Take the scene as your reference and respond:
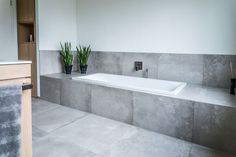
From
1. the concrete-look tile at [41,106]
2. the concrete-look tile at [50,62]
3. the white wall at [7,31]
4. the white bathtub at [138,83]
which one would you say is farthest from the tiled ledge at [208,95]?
the white wall at [7,31]

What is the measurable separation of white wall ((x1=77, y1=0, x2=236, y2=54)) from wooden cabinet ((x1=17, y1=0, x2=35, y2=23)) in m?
0.99

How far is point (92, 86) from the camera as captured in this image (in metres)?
2.90

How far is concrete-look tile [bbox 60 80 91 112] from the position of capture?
117 inches

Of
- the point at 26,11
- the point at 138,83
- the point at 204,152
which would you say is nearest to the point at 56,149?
the point at 204,152

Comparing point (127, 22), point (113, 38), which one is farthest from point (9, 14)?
point (127, 22)

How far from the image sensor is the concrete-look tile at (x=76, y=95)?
298cm

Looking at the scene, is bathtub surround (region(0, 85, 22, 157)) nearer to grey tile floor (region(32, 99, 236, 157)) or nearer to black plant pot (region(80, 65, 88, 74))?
grey tile floor (region(32, 99, 236, 157))

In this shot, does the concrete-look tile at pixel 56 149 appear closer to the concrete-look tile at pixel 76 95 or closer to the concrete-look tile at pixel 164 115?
the concrete-look tile at pixel 164 115

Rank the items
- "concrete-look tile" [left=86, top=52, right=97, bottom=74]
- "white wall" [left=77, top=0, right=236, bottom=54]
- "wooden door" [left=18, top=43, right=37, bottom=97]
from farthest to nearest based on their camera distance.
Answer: "concrete-look tile" [left=86, top=52, right=97, bottom=74]
"wooden door" [left=18, top=43, right=37, bottom=97]
"white wall" [left=77, top=0, right=236, bottom=54]

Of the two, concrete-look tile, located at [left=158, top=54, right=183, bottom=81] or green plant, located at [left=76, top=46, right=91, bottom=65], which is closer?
concrete-look tile, located at [left=158, top=54, right=183, bottom=81]

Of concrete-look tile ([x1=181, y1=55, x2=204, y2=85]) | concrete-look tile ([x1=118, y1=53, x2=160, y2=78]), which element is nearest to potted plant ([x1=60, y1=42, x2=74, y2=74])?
concrete-look tile ([x1=118, y1=53, x2=160, y2=78])

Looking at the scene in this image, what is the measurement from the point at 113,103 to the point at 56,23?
7.37 feet

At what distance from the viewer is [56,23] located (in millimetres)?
3854

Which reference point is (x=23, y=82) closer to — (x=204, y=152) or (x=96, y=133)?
(x=96, y=133)
